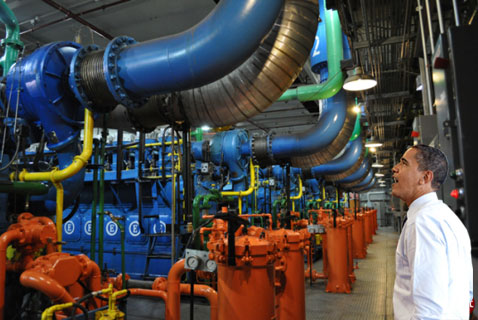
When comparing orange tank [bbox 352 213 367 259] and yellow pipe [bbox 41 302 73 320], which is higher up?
yellow pipe [bbox 41 302 73 320]

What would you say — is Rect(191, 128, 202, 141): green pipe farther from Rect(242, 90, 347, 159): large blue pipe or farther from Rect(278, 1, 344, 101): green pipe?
Rect(278, 1, 344, 101): green pipe

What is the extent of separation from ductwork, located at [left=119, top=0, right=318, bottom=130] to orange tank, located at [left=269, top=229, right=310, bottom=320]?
59.6 inches

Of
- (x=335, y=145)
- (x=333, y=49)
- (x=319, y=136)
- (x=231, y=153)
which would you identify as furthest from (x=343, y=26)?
(x=231, y=153)

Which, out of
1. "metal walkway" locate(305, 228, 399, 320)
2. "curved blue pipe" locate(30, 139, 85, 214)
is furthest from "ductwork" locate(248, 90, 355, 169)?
"curved blue pipe" locate(30, 139, 85, 214)

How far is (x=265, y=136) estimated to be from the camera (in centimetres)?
683

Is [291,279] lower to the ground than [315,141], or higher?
lower

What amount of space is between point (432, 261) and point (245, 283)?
170 cm

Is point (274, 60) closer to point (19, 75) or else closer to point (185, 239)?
point (19, 75)

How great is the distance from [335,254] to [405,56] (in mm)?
3564

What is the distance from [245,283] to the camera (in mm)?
2703

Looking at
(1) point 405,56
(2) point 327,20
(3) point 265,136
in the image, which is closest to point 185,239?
(3) point 265,136

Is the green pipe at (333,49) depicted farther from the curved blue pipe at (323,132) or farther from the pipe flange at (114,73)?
the pipe flange at (114,73)

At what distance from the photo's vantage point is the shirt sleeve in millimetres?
1225

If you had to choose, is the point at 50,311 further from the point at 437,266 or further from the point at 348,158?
the point at 348,158
